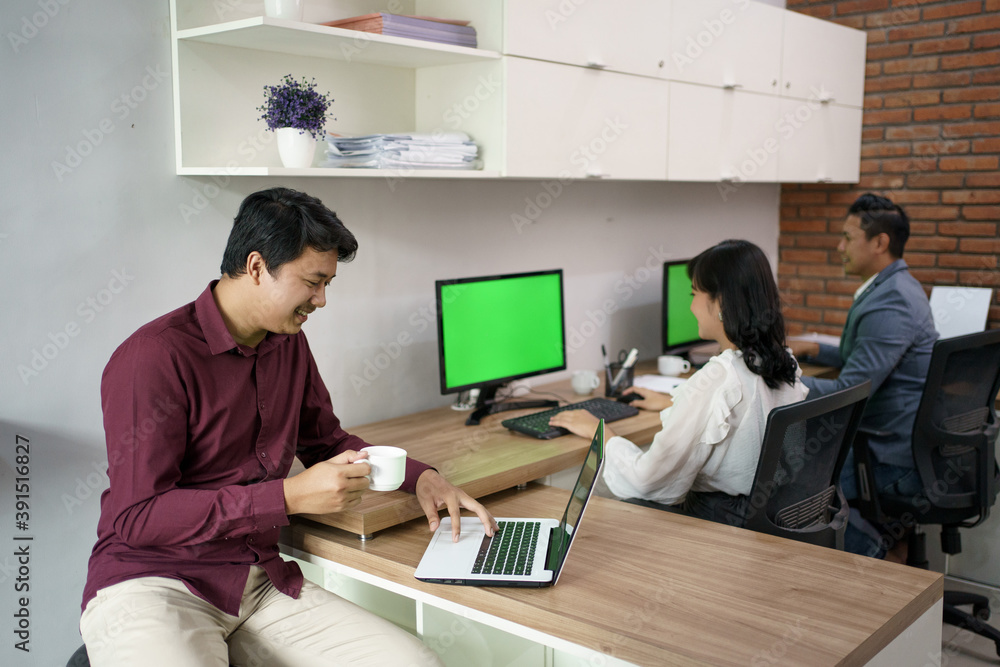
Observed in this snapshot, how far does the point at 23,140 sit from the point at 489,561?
4.58 ft

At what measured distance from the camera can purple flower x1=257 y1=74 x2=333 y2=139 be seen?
2236 millimetres

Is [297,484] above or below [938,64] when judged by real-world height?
below

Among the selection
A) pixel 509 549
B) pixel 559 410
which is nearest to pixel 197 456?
pixel 509 549

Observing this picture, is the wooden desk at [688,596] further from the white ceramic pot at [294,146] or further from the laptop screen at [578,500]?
the white ceramic pot at [294,146]

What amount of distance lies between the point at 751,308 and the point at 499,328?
88 centimetres

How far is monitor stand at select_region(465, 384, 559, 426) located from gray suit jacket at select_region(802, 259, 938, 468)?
3.11 ft

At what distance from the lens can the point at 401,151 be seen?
7.85ft

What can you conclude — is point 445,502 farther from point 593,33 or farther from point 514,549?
point 593,33

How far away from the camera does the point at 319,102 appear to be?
7.48 ft

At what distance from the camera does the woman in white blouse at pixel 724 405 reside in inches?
86.0

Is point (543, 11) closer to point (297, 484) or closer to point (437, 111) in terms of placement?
point (437, 111)

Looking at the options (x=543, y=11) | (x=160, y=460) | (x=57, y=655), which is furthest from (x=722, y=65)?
(x=57, y=655)

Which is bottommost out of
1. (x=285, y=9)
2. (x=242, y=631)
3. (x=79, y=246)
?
(x=242, y=631)

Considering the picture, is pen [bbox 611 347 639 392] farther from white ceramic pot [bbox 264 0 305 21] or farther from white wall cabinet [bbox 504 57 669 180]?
white ceramic pot [bbox 264 0 305 21]
